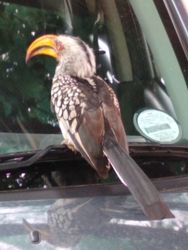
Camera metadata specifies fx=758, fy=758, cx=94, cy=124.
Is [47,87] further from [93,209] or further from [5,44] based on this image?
[93,209]

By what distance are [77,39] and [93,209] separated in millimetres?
641

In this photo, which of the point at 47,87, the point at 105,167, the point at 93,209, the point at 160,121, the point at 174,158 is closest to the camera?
the point at 93,209

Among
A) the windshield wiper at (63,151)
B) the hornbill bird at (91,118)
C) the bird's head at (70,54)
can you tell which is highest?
the bird's head at (70,54)

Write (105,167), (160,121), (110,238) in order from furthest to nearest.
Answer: (160,121)
(105,167)
(110,238)

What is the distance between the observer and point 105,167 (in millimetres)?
1858

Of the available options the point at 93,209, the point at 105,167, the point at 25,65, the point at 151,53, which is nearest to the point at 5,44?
the point at 25,65

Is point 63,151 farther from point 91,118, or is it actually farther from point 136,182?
point 136,182

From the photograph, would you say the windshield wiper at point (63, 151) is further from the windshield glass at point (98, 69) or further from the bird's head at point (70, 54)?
the bird's head at point (70, 54)

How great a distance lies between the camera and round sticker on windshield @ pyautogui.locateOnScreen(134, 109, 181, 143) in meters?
2.08

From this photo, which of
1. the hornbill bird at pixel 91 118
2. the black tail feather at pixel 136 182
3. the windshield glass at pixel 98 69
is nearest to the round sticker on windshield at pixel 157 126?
the windshield glass at pixel 98 69

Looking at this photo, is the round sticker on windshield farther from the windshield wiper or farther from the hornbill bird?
the hornbill bird

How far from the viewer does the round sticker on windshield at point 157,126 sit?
6.82 feet

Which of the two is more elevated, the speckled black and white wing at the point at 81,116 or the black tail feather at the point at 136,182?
the speckled black and white wing at the point at 81,116

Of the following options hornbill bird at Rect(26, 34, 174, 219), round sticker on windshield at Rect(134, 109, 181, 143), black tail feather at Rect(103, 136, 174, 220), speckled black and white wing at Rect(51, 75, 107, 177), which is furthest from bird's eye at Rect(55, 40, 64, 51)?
black tail feather at Rect(103, 136, 174, 220)
